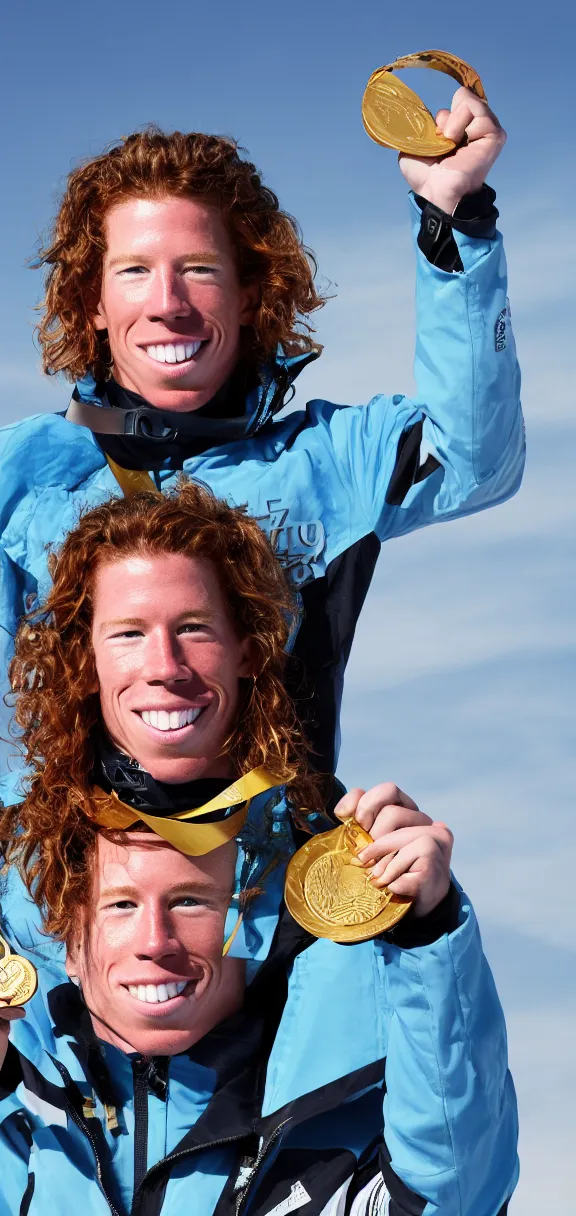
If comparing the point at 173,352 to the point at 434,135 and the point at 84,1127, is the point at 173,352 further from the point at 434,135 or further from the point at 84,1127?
the point at 84,1127

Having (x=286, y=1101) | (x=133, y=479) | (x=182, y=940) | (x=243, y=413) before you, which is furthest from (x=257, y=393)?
(x=286, y=1101)

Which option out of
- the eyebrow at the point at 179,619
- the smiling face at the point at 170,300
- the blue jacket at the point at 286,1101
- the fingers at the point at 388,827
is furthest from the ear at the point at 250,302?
the fingers at the point at 388,827

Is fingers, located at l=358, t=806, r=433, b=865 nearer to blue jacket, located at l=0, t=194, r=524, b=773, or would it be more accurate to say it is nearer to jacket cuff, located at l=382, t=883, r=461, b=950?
jacket cuff, located at l=382, t=883, r=461, b=950

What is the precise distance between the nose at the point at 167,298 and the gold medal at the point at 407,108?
1.98ft

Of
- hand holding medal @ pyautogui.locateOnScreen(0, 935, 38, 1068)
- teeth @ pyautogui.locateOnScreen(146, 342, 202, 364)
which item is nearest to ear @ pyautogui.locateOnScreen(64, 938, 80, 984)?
hand holding medal @ pyautogui.locateOnScreen(0, 935, 38, 1068)

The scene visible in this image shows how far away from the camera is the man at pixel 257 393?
4.73 metres

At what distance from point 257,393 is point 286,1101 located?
1.75 meters

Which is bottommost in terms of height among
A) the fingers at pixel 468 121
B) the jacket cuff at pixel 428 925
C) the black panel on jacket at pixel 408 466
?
the jacket cuff at pixel 428 925

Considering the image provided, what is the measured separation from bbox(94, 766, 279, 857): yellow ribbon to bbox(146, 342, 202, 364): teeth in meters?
1.05

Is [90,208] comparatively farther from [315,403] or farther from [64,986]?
[64,986]

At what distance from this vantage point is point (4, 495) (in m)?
5.18

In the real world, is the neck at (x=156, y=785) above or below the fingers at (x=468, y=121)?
below

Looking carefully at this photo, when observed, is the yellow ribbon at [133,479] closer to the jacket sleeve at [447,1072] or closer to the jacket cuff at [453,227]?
the jacket cuff at [453,227]

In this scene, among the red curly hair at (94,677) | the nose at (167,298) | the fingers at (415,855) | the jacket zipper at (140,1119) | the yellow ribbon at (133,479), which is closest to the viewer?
the fingers at (415,855)
